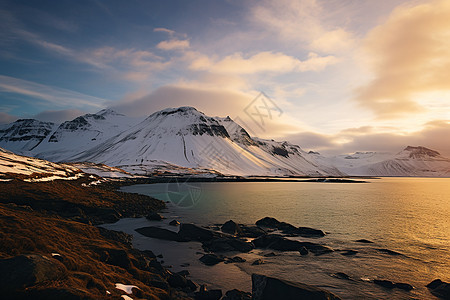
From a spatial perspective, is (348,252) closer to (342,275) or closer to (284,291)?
(342,275)

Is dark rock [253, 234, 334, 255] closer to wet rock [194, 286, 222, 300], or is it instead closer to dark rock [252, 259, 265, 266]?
dark rock [252, 259, 265, 266]

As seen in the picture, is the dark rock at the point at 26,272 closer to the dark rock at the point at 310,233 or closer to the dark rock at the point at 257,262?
the dark rock at the point at 257,262

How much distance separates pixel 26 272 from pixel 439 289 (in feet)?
72.9

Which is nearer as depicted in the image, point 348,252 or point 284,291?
point 284,291

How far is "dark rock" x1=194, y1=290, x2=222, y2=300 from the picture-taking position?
561 inches

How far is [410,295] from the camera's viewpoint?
15945 millimetres

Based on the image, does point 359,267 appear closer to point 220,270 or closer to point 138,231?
point 220,270

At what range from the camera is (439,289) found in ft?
53.3

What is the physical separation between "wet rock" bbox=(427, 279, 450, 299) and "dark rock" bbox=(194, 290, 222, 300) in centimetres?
1367

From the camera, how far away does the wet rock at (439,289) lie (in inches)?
623

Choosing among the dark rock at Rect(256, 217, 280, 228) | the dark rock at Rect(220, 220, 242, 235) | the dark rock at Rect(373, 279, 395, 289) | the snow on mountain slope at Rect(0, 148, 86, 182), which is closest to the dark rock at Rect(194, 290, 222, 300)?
the dark rock at Rect(373, 279, 395, 289)

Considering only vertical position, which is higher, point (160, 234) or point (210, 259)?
point (210, 259)

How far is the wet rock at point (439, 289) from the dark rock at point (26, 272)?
68.4ft

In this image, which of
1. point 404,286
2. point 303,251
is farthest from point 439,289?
point 303,251
